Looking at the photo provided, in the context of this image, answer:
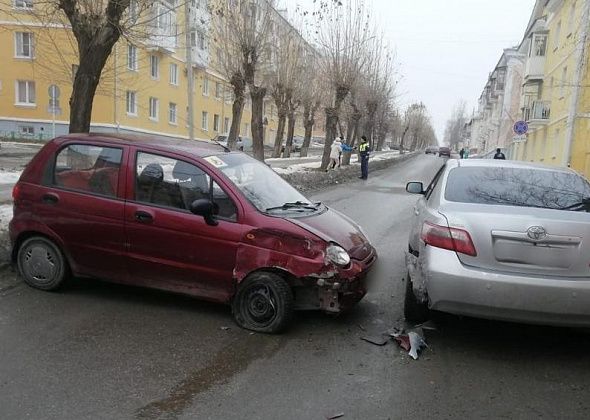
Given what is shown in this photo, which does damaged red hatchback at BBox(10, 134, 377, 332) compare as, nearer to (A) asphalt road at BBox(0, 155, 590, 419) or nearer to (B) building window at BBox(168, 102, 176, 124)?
(A) asphalt road at BBox(0, 155, 590, 419)

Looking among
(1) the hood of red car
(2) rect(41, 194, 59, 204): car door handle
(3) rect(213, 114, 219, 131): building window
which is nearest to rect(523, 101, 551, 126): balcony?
(3) rect(213, 114, 219, 131): building window

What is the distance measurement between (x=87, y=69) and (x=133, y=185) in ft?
15.7

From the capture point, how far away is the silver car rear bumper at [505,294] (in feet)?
13.4

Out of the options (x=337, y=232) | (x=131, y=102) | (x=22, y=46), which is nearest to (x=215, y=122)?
(x=131, y=102)

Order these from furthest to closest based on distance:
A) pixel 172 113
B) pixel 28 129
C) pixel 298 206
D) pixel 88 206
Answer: pixel 172 113, pixel 28 129, pixel 298 206, pixel 88 206

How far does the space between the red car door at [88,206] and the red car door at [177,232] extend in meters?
0.16

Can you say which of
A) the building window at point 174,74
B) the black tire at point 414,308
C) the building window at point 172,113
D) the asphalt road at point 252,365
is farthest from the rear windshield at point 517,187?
the building window at point 174,74

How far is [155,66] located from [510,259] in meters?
39.7

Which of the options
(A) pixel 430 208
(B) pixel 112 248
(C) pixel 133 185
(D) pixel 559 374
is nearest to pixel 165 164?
(C) pixel 133 185

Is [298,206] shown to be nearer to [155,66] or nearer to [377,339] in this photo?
[377,339]

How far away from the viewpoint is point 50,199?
5.40 meters

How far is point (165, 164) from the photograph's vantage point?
520 cm

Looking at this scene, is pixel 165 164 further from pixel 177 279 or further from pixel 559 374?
pixel 559 374

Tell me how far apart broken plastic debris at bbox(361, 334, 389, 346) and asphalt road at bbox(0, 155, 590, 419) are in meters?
0.07
